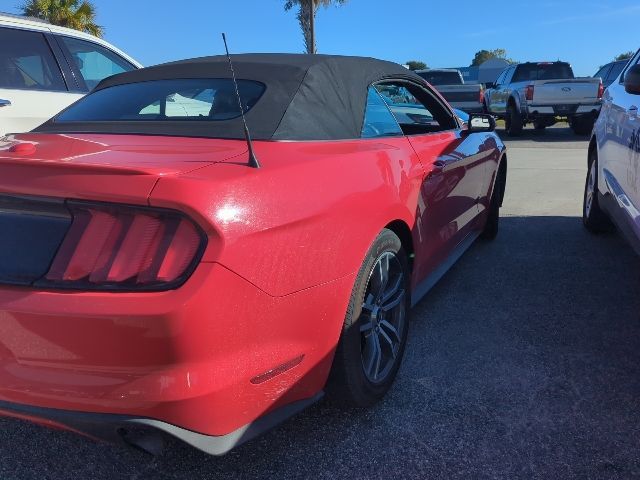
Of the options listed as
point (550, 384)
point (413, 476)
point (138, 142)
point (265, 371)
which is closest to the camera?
point (265, 371)

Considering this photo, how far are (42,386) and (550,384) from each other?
2121 mm

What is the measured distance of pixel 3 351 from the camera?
1.73 metres

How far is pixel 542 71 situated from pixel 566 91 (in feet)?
7.11

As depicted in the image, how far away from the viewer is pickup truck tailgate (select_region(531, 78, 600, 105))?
13.6 m

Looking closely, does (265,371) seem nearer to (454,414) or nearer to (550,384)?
(454,414)

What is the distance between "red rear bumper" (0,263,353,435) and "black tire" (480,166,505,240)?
349cm

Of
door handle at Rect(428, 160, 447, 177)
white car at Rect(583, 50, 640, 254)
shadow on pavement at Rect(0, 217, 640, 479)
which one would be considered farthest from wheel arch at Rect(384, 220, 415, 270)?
white car at Rect(583, 50, 640, 254)

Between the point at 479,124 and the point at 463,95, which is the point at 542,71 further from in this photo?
the point at 479,124

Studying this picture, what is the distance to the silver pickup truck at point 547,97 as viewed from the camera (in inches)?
537

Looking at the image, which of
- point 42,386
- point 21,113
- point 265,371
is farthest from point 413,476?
point 21,113

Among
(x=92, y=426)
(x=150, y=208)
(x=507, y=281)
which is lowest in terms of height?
(x=507, y=281)

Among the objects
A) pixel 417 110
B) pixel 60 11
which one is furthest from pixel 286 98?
pixel 60 11

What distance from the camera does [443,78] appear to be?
1641 cm

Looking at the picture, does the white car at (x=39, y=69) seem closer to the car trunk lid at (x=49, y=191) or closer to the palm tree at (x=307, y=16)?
the car trunk lid at (x=49, y=191)
